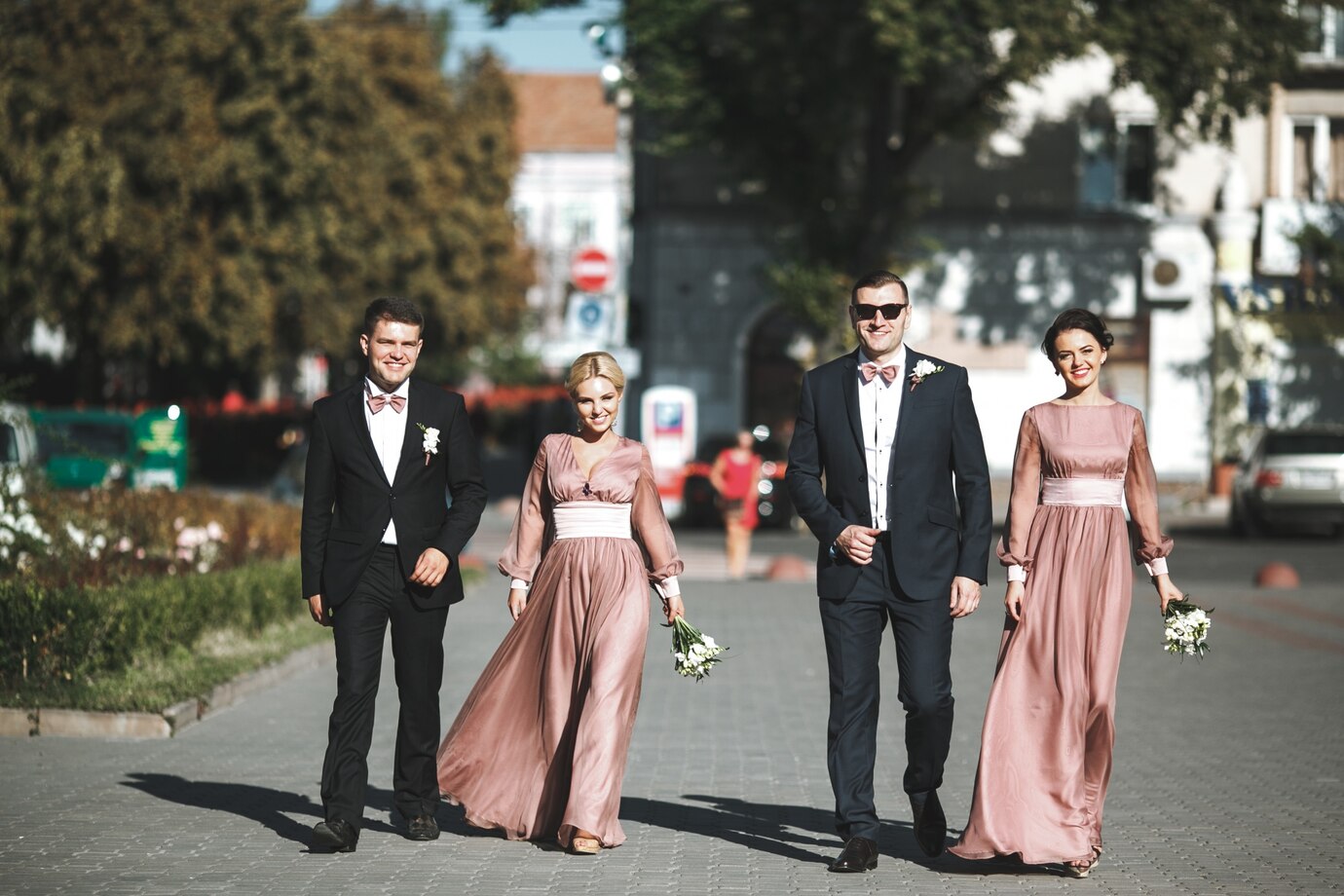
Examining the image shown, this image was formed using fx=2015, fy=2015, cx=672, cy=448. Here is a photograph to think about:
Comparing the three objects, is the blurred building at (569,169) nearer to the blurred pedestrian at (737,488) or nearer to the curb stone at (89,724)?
the blurred pedestrian at (737,488)

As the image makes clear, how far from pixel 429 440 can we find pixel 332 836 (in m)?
1.46

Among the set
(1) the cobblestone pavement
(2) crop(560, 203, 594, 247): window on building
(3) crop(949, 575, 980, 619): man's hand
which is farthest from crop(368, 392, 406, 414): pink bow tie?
(2) crop(560, 203, 594, 247): window on building

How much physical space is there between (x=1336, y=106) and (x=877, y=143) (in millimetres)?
11455

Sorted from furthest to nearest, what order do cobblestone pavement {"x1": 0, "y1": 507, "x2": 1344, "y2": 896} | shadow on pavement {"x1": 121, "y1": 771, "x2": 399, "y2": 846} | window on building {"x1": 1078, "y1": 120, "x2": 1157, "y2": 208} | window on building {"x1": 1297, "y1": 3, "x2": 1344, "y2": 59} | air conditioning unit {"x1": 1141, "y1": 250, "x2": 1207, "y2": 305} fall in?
window on building {"x1": 1078, "y1": 120, "x2": 1157, "y2": 208} → air conditioning unit {"x1": 1141, "y1": 250, "x2": 1207, "y2": 305} → window on building {"x1": 1297, "y1": 3, "x2": 1344, "y2": 59} → shadow on pavement {"x1": 121, "y1": 771, "x2": 399, "y2": 846} → cobblestone pavement {"x1": 0, "y1": 507, "x2": 1344, "y2": 896}

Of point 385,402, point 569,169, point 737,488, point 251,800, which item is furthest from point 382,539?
point 569,169

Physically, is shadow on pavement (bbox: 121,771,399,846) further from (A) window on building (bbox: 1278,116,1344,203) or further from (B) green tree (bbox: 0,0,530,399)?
(A) window on building (bbox: 1278,116,1344,203)

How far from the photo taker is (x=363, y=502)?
736cm

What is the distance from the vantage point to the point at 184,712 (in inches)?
418

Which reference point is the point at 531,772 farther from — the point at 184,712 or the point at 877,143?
the point at 877,143

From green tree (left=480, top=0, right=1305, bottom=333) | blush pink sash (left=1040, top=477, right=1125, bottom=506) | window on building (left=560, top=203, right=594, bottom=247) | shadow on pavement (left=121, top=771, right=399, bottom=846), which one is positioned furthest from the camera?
window on building (left=560, top=203, right=594, bottom=247)

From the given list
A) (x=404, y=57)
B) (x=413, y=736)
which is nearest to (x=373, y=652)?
(x=413, y=736)

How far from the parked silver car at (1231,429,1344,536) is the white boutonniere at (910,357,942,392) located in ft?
77.8

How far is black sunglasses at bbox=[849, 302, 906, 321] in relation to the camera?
707 centimetres

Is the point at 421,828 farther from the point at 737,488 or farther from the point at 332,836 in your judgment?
the point at 737,488
